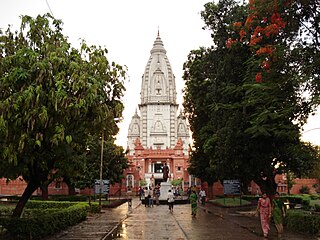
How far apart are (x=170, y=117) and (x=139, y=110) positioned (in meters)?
9.03

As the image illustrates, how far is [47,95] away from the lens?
33.8 ft

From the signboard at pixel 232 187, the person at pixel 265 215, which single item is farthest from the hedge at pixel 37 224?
the signboard at pixel 232 187

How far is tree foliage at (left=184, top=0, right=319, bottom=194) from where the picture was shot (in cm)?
1347

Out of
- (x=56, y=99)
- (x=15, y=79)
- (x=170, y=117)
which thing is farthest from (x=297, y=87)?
(x=170, y=117)

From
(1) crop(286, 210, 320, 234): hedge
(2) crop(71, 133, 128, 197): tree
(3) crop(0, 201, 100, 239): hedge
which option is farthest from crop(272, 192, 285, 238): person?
(2) crop(71, 133, 128, 197): tree

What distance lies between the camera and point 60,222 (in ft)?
46.2

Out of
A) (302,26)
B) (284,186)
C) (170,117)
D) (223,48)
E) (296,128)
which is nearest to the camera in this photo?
(302,26)

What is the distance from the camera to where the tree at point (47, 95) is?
33.1ft

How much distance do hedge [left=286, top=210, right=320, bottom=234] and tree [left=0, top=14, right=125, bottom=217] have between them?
7406mm

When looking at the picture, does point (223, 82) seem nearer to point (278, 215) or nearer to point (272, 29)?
point (272, 29)

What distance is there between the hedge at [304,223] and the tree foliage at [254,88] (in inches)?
142

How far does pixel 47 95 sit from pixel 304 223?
9736 mm

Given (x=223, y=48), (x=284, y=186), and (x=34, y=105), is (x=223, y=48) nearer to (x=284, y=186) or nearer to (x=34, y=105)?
(x=34, y=105)

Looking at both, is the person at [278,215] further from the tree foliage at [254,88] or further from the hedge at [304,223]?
the tree foliage at [254,88]
